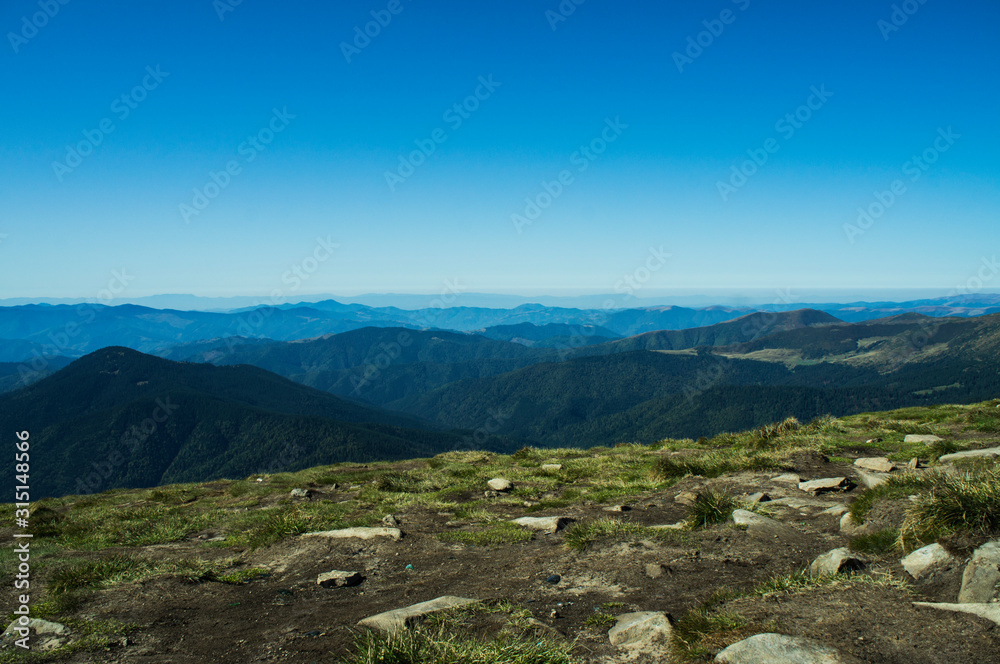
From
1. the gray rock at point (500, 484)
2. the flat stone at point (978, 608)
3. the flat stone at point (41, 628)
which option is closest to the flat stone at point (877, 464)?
the flat stone at point (978, 608)

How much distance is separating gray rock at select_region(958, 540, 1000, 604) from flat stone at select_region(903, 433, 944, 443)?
43.9 ft

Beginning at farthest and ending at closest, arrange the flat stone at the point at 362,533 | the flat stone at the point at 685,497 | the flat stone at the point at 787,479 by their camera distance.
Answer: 1. the flat stone at the point at 787,479
2. the flat stone at the point at 685,497
3. the flat stone at the point at 362,533

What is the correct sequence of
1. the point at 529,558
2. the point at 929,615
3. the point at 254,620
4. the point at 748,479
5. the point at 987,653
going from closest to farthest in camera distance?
the point at 987,653 < the point at 929,615 < the point at 254,620 < the point at 529,558 < the point at 748,479

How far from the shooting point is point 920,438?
1709 centimetres

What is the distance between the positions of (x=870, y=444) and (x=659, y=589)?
14766 mm

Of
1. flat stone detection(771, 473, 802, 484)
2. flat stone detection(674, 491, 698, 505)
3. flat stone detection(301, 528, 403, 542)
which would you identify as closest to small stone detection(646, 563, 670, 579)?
flat stone detection(674, 491, 698, 505)

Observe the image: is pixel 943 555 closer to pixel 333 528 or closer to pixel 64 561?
pixel 333 528

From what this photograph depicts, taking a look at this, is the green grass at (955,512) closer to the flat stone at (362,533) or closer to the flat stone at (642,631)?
the flat stone at (642,631)

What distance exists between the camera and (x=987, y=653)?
15.7 ft

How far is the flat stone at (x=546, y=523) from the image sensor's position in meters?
11.4

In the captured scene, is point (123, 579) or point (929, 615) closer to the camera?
point (929, 615)

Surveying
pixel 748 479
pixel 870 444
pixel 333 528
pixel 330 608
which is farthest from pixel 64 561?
pixel 870 444

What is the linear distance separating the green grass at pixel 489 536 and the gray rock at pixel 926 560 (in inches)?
267

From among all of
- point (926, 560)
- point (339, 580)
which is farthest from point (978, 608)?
point (339, 580)
